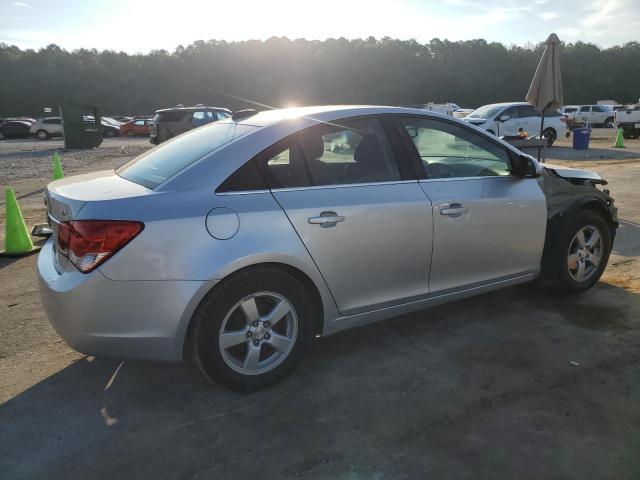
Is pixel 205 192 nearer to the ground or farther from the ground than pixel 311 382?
farther from the ground

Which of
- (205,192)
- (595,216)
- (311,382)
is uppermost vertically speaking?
(205,192)

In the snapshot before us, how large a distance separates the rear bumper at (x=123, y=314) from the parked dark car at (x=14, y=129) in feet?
128

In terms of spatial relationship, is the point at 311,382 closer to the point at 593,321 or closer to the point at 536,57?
the point at 593,321

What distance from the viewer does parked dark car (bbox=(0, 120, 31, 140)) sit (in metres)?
36.0

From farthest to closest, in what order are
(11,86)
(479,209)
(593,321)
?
(11,86) → (593,321) → (479,209)

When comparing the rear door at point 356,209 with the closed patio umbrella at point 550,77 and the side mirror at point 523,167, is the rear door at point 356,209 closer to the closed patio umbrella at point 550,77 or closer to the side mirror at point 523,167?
the side mirror at point 523,167

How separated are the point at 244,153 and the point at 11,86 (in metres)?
79.8

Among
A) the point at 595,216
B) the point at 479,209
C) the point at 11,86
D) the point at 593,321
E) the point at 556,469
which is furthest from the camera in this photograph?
the point at 11,86

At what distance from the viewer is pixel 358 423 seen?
2734 mm

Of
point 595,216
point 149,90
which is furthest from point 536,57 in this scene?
point 595,216

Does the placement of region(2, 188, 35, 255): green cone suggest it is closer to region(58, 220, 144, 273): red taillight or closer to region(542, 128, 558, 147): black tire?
region(58, 220, 144, 273): red taillight

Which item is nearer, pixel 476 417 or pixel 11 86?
pixel 476 417

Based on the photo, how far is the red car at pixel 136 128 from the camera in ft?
120

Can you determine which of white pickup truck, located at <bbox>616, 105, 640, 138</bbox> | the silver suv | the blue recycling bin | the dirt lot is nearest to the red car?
the silver suv
